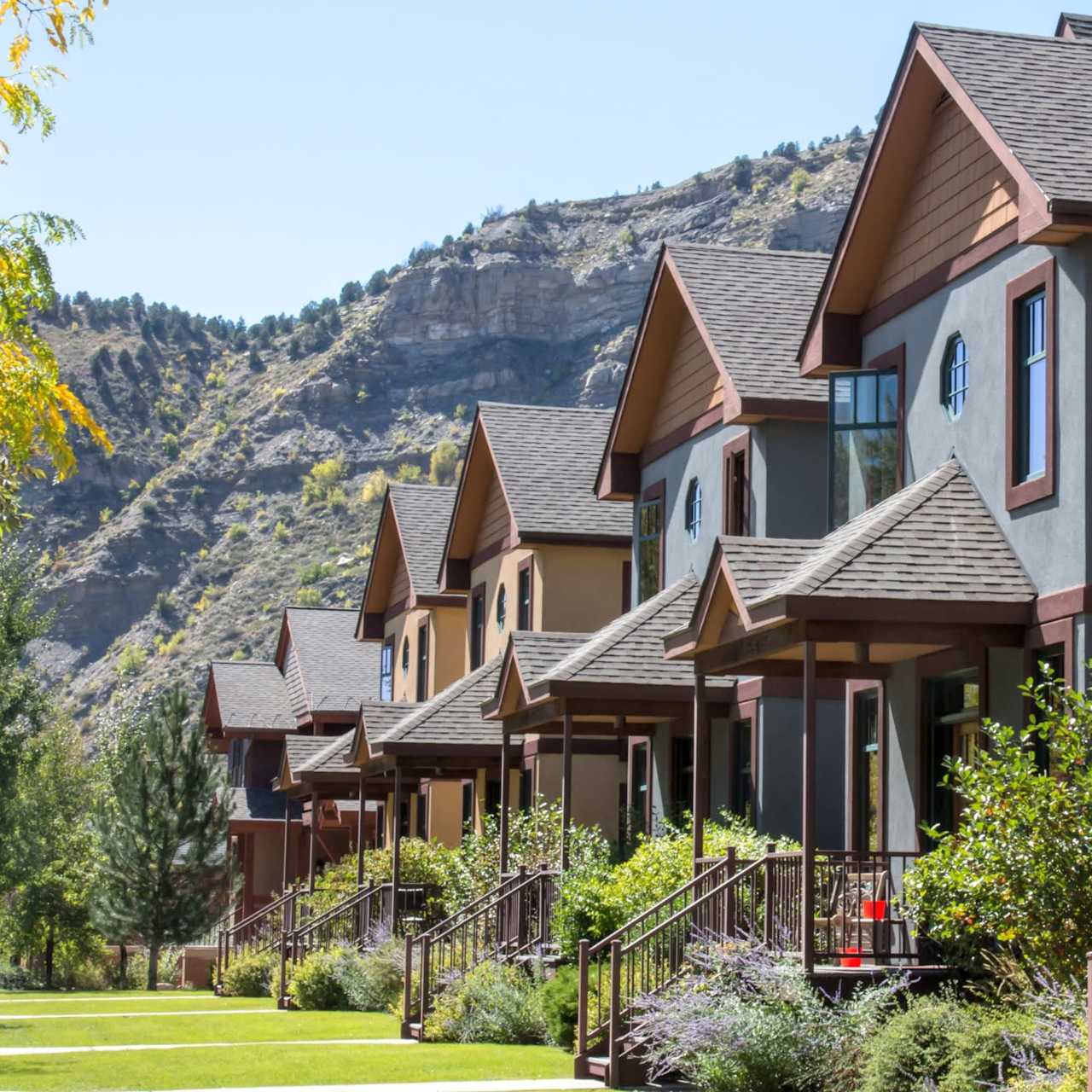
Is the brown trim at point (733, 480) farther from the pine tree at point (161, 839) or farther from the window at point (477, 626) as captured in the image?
the pine tree at point (161, 839)

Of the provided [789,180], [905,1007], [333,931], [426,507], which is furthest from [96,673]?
[905,1007]

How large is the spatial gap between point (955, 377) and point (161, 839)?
31.0 meters

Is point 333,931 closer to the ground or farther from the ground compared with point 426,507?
closer to the ground

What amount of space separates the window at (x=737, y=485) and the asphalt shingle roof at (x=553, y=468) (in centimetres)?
683

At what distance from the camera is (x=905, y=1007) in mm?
16484

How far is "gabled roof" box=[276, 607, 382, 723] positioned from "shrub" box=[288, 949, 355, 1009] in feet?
65.4

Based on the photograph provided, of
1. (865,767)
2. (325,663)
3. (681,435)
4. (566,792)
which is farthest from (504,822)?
(325,663)

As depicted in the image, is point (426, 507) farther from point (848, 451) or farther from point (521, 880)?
point (848, 451)

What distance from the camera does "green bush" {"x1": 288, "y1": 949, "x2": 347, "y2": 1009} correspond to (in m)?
29.7

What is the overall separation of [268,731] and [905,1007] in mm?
40161

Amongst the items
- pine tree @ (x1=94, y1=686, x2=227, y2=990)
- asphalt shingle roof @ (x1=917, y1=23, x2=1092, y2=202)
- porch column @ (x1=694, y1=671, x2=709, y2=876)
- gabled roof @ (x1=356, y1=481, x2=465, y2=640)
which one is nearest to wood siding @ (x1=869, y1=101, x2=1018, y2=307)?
asphalt shingle roof @ (x1=917, y1=23, x2=1092, y2=202)

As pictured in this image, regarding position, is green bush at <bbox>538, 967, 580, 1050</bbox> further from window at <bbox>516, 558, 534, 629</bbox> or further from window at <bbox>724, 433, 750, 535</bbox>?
window at <bbox>516, 558, 534, 629</bbox>

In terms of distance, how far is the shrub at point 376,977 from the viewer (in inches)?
1118

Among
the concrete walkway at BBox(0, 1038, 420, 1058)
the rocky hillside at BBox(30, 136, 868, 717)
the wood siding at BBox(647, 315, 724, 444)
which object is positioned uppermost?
the rocky hillside at BBox(30, 136, 868, 717)
